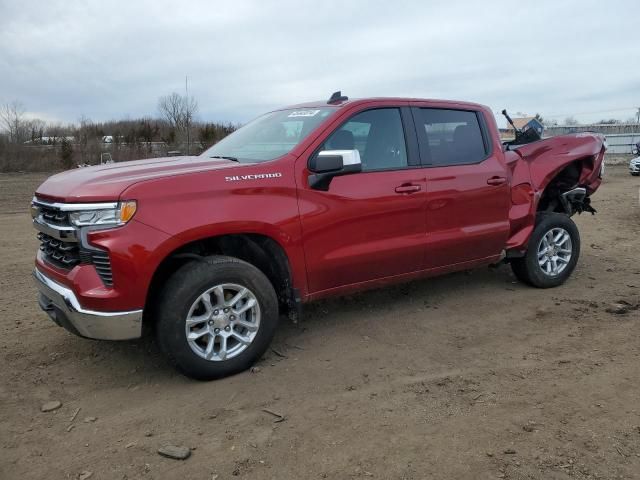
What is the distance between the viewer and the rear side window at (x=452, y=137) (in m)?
4.88

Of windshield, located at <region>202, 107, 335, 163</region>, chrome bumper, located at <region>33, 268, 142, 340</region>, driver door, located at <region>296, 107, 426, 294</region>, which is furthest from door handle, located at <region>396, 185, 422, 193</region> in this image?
chrome bumper, located at <region>33, 268, 142, 340</region>

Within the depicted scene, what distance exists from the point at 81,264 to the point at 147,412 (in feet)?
3.33

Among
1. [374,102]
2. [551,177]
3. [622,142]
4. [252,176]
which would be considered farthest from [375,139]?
[622,142]

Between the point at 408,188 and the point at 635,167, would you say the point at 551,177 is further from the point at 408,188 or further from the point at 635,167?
the point at 635,167

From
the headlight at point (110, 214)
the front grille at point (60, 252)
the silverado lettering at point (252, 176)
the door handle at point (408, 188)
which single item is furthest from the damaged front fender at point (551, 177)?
the front grille at point (60, 252)

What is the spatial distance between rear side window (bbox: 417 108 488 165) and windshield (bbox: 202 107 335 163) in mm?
971

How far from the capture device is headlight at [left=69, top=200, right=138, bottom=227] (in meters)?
3.38

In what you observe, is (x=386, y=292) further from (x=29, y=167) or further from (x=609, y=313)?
(x=29, y=167)

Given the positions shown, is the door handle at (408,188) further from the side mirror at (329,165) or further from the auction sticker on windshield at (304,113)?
the auction sticker on windshield at (304,113)

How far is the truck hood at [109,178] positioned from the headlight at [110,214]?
0.20 ft

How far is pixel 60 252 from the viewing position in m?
3.71

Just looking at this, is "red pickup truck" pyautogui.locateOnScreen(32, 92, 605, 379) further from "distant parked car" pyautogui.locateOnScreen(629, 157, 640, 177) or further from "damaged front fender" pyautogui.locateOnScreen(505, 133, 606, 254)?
"distant parked car" pyautogui.locateOnScreen(629, 157, 640, 177)

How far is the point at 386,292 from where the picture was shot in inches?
228

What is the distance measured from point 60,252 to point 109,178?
61 centimetres
